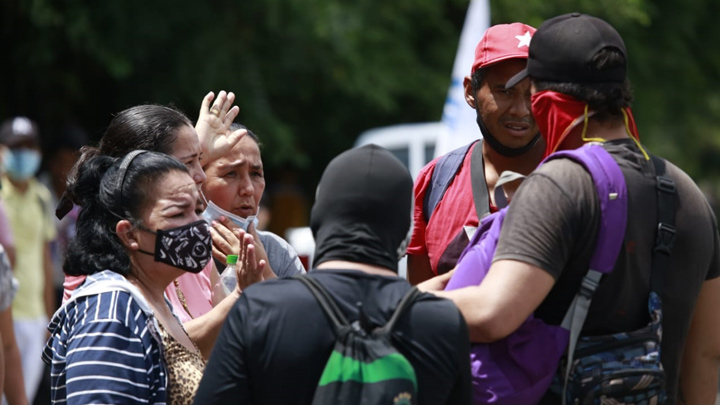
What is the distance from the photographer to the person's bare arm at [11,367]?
15.8 feet

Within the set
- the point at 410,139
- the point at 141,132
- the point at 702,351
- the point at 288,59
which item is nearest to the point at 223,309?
the point at 141,132

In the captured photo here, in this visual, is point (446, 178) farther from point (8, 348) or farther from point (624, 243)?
point (8, 348)

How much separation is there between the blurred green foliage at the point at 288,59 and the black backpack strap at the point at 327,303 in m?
7.27

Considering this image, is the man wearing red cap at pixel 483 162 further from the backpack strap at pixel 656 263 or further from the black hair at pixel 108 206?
the black hair at pixel 108 206

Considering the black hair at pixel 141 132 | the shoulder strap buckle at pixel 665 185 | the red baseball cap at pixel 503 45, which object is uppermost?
the red baseball cap at pixel 503 45

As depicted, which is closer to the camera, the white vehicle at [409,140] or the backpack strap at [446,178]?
the backpack strap at [446,178]

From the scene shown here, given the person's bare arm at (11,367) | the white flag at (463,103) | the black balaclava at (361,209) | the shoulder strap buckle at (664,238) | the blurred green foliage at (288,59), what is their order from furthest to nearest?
1. the blurred green foliage at (288,59)
2. the white flag at (463,103)
3. the person's bare arm at (11,367)
4. the shoulder strap buckle at (664,238)
5. the black balaclava at (361,209)

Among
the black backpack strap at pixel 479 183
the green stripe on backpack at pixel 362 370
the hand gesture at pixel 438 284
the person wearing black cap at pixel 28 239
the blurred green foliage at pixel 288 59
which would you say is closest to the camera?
the green stripe on backpack at pixel 362 370

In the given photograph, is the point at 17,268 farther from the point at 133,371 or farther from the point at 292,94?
the point at 133,371

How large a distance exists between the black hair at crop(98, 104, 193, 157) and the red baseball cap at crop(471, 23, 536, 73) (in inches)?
44.9

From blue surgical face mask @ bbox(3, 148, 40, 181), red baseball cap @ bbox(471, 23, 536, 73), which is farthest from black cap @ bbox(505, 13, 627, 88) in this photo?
blue surgical face mask @ bbox(3, 148, 40, 181)

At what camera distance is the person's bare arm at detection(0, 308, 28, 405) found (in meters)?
4.82

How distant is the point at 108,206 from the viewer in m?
3.34

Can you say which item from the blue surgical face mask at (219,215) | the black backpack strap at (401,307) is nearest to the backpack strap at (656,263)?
the black backpack strap at (401,307)
